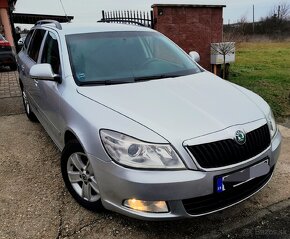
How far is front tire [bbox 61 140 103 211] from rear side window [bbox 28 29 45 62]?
2.04 metres

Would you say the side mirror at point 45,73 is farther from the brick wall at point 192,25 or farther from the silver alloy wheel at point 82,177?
the brick wall at point 192,25

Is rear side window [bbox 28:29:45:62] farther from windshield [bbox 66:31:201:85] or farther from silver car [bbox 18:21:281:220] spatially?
windshield [bbox 66:31:201:85]

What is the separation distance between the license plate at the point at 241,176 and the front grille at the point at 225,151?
0.09m

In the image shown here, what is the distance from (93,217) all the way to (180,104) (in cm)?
125

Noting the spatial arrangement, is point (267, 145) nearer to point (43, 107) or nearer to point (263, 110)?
point (263, 110)

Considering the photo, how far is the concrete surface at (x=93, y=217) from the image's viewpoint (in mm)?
2820

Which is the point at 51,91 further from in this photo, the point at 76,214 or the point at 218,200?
the point at 218,200

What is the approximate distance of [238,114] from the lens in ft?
9.18

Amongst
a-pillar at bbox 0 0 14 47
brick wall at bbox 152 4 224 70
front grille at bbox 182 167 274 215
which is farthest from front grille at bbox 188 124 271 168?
a-pillar at bbox 0 0 14 47

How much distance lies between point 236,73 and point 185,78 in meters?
6.52

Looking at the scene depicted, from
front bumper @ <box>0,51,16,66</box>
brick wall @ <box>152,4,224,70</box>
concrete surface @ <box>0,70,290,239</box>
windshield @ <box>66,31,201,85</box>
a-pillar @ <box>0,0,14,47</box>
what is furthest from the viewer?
a-pillar @ <box>0,0,14,47</box>

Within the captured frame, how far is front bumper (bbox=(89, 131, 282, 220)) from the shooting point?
2379 millimetres

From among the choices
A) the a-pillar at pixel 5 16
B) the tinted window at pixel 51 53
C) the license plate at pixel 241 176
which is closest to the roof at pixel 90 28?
the tinted window at pixel 51 53

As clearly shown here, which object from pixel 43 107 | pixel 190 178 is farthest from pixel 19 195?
pixel 190 178
